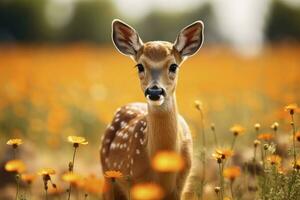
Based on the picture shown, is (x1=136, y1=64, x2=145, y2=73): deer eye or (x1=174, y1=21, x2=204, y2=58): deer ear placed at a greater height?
(x1=174, y1=21, x2=204, y2=58): deer ear

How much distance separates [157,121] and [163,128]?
73mm

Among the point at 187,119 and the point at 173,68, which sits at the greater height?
the point at 187,119

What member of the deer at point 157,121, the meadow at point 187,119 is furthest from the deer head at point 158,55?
the meadow at point 187,119

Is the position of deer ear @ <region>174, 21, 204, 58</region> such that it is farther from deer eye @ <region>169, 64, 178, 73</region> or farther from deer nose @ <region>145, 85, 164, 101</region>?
deer nose @ <region>145, 85, 164, 101</region>

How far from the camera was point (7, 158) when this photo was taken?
8.16m

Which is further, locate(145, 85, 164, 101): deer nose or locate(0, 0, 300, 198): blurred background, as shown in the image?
locate(0, 0, 300, 198): blurred background

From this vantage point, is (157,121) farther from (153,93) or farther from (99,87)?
(99,87)

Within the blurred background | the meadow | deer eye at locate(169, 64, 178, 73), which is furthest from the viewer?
the blurred background

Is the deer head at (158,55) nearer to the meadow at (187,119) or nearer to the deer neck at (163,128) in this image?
the deer neck at (163,128)

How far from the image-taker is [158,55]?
5516 mm

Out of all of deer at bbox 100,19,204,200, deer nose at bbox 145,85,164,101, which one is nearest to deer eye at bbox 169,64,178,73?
deer at bbox 100,19,204,200

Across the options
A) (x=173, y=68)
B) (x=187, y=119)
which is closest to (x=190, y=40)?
(x=173, y=68)

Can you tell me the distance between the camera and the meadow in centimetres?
518

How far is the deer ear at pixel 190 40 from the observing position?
19.2 ft
